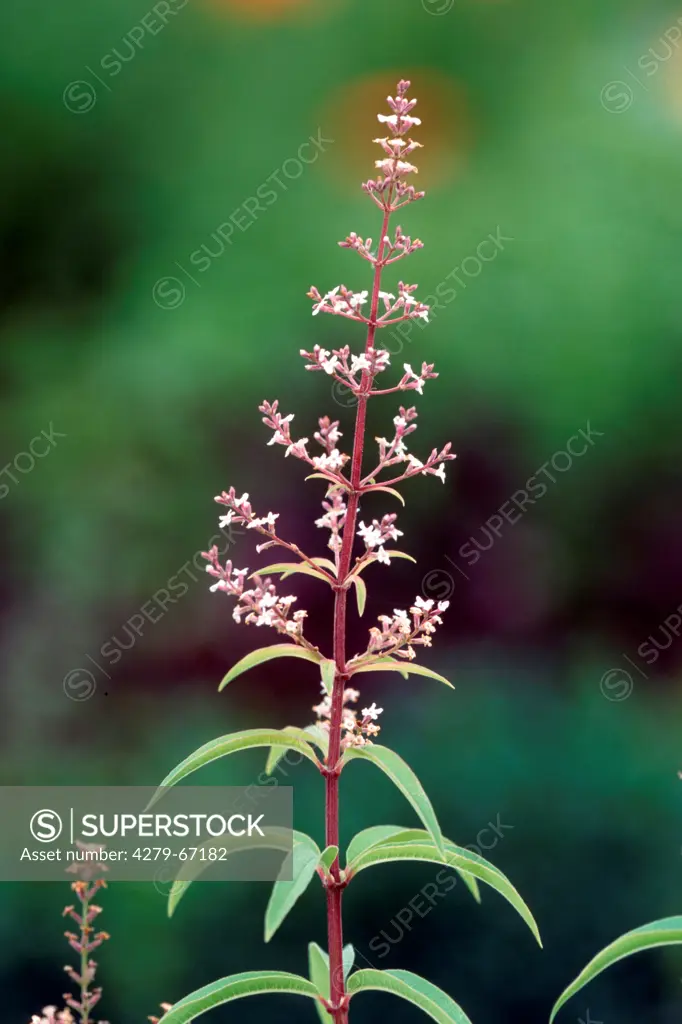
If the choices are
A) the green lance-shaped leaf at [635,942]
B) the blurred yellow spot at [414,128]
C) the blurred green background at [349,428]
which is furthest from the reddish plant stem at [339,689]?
the blurred yellow spot at [414,128]

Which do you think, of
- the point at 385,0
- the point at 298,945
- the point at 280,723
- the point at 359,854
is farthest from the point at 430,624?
the point at 385,0

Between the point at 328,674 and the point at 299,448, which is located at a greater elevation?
the point at 299,448

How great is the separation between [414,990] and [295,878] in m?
0.18

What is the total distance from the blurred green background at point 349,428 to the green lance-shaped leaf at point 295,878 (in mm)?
1108

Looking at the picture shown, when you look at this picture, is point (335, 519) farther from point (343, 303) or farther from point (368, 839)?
point (368, 839)

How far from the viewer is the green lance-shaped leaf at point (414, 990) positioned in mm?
925

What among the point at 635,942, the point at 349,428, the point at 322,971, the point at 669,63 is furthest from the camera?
the point at 349,428

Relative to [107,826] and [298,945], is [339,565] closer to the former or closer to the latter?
[107,826]

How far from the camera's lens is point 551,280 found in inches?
90.0

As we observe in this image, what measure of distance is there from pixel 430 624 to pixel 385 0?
2.07 meters

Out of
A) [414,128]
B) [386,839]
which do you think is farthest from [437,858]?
[414,128]

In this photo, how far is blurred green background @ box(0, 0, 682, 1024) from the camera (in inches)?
83.8

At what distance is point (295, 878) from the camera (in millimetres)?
1012

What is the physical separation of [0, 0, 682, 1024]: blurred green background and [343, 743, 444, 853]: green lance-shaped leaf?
1206 millimetres
